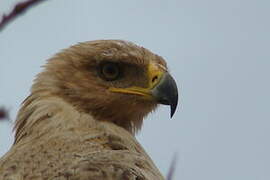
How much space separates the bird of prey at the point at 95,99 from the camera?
542cm

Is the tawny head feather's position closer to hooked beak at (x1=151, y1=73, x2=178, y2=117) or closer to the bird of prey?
the bird of prey

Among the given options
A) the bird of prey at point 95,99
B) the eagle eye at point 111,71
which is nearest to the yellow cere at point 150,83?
the bird of prey at point 95,99

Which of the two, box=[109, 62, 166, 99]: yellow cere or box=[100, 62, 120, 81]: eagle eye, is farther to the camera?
box=[100, 62, 120, 81]: eagle eye

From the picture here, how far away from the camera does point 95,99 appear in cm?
647

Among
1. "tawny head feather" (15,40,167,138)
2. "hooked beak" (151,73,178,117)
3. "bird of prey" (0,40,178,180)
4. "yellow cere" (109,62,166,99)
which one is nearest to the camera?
"bird of prey" (0,40,178,180)

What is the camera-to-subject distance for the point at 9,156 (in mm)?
4945

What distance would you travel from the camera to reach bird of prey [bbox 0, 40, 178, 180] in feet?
17.8

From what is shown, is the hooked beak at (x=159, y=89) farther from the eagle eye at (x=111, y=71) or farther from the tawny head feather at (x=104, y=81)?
the eagle eye at (x=111, y=71)

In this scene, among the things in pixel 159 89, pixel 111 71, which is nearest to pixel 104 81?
pixel 111 71

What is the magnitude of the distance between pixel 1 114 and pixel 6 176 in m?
1.20

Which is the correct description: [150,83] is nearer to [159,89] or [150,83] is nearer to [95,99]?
[159,89]

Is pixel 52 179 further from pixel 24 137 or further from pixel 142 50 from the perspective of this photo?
pixel 142 50

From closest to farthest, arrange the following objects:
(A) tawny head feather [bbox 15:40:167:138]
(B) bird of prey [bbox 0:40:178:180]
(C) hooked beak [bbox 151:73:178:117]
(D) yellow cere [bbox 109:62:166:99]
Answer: (B) bird of prey [bbox 0:40:178:180] < (C) hooked beak [bbox 151:73:178:117] < (D) yellow cere [bbox 109:62:166:99] < (A) tawny head feather [bbox 15:40:167:138]

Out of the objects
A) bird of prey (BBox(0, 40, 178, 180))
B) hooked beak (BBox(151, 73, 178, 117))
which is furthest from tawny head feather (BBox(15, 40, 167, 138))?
hooked beak (BBox(151, 73, 178, 117))
